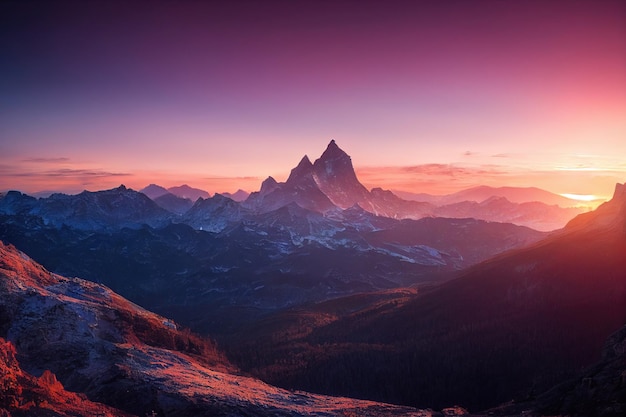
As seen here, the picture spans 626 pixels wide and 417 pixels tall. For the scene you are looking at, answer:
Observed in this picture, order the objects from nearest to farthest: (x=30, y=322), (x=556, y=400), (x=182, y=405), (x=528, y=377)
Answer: (x=182, y=405) < (x=556, y=400) < (x=30, y=322) < (x=528, y=377)

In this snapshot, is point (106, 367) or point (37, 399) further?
point (106, 367)

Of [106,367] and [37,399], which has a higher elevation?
[37,399]

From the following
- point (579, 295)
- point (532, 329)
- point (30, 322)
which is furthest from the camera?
point (579, 295)

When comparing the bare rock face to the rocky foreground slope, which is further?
the rocky foreground slope

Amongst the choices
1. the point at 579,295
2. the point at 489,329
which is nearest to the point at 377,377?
the point at 489,329

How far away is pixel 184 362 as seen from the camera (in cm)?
6988

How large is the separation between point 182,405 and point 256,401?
10.6 metres

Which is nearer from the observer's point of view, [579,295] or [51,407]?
[51,407]

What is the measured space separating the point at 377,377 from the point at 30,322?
133505 millimetres

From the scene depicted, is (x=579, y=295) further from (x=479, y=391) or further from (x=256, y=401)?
(x=256, y=401)

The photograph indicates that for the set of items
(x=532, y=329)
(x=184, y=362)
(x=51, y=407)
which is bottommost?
(x=532, y=329)

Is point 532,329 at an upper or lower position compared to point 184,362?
lower

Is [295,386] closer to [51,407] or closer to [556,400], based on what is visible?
[556,400]

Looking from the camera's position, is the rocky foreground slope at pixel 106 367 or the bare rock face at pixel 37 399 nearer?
the bare rock face at pixel 37 399
